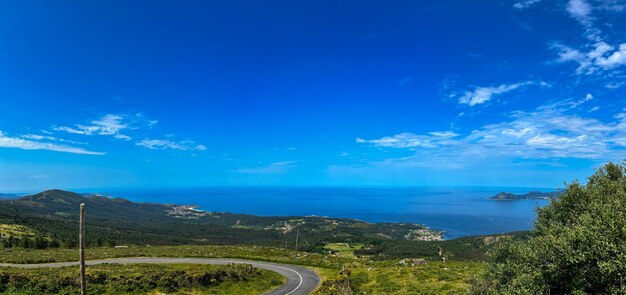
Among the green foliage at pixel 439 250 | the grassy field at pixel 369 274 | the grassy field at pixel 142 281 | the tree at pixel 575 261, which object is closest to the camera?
the tree at pixel 575 261

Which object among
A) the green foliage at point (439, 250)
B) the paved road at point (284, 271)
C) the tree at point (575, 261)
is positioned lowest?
the green foliage at point (439, 250)

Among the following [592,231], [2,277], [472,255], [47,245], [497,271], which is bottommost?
[472,255]

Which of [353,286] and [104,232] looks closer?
[353,286]

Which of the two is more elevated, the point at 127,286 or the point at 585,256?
the point at 585,256

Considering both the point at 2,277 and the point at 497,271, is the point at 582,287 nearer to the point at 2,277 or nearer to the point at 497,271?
the point at 497,271

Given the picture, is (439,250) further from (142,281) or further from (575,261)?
(575,261)

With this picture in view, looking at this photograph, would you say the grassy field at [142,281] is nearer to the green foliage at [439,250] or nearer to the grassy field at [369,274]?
the grassy field at [369,274]

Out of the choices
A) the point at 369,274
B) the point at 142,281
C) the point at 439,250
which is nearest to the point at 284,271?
the point at 369,274

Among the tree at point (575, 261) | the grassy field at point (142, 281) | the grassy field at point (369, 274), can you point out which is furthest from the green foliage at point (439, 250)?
the tree at point (575, 261)

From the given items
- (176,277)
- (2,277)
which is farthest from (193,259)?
(2,277)
